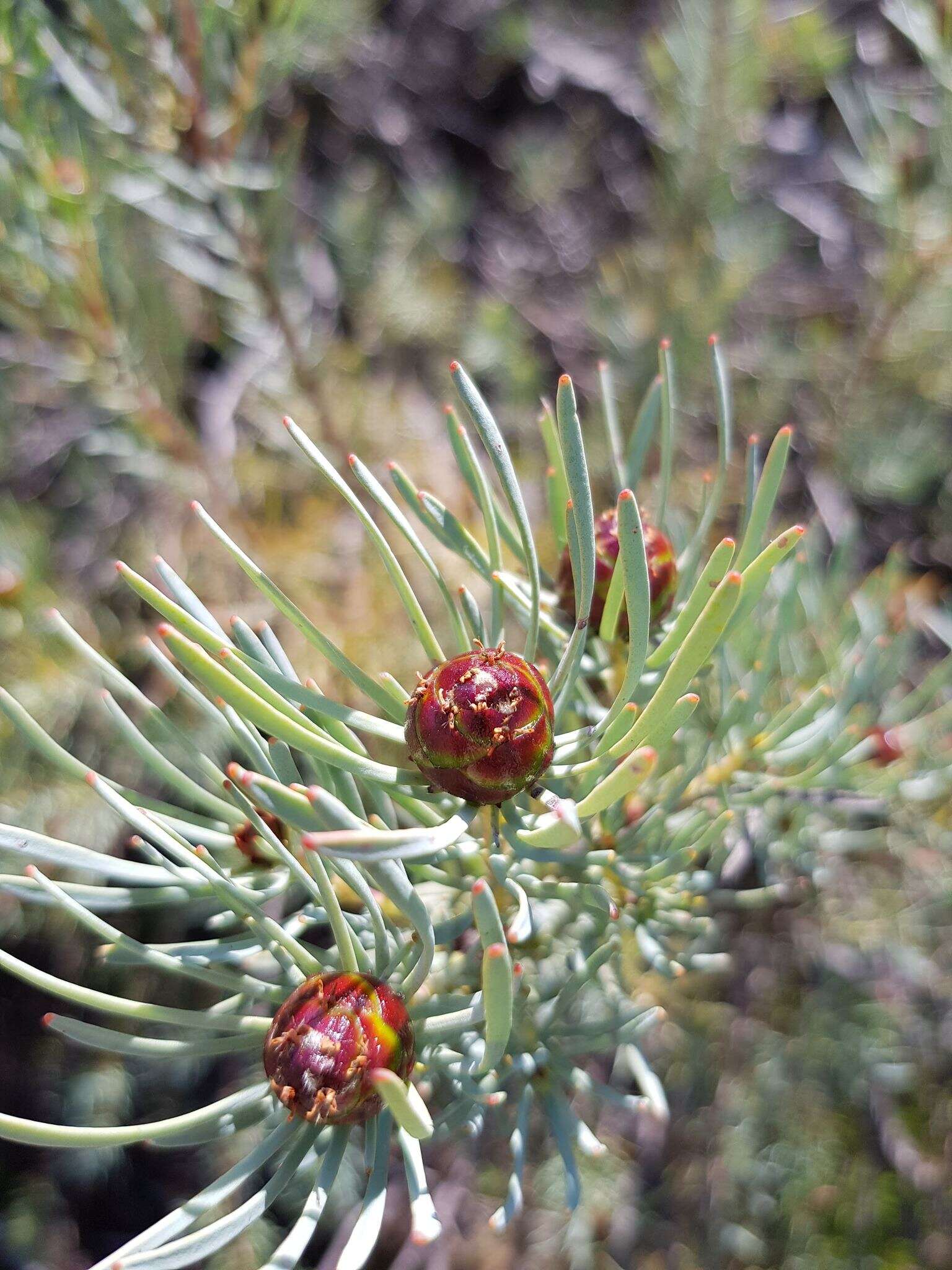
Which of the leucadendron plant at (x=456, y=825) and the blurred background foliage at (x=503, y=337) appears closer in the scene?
the leucadendron plant at (x=456, y=825)

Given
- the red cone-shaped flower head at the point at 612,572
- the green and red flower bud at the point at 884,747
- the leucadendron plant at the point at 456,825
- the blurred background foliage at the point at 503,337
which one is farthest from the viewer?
the blurred background foliage at the point at 503,337

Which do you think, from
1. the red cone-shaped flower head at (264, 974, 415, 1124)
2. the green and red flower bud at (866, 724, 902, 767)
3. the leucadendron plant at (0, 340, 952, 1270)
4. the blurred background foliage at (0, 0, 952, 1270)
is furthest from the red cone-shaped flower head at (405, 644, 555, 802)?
the blurred background foliage at (0, 0, 952, 1270)

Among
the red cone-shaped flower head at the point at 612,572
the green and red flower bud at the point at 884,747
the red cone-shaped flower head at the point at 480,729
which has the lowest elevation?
the green and red flower bud at the point at 884,747

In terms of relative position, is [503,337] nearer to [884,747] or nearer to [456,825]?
[884,747]

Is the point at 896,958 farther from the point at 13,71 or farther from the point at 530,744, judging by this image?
the point at 13,71

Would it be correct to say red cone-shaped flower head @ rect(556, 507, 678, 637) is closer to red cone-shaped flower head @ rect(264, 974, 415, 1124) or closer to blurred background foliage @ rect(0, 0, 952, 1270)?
red cone-shaped flower head @ rect(264, 974, 415, 1124)

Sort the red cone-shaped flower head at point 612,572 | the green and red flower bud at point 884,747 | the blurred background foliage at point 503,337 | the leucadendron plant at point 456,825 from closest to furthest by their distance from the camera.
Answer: the leucadendron plant at point 456,825 → the red cone-shaped flower head at point 612,572 → the green and red flower bud at point 884,747 → the blurred background foliage at point 503,337

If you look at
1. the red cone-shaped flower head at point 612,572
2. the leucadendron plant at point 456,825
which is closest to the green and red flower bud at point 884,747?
the leucadendron plant at point 456,825

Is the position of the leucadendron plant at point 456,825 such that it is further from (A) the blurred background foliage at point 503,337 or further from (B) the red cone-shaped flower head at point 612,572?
(A) the blurred background foliage at point 503,337
